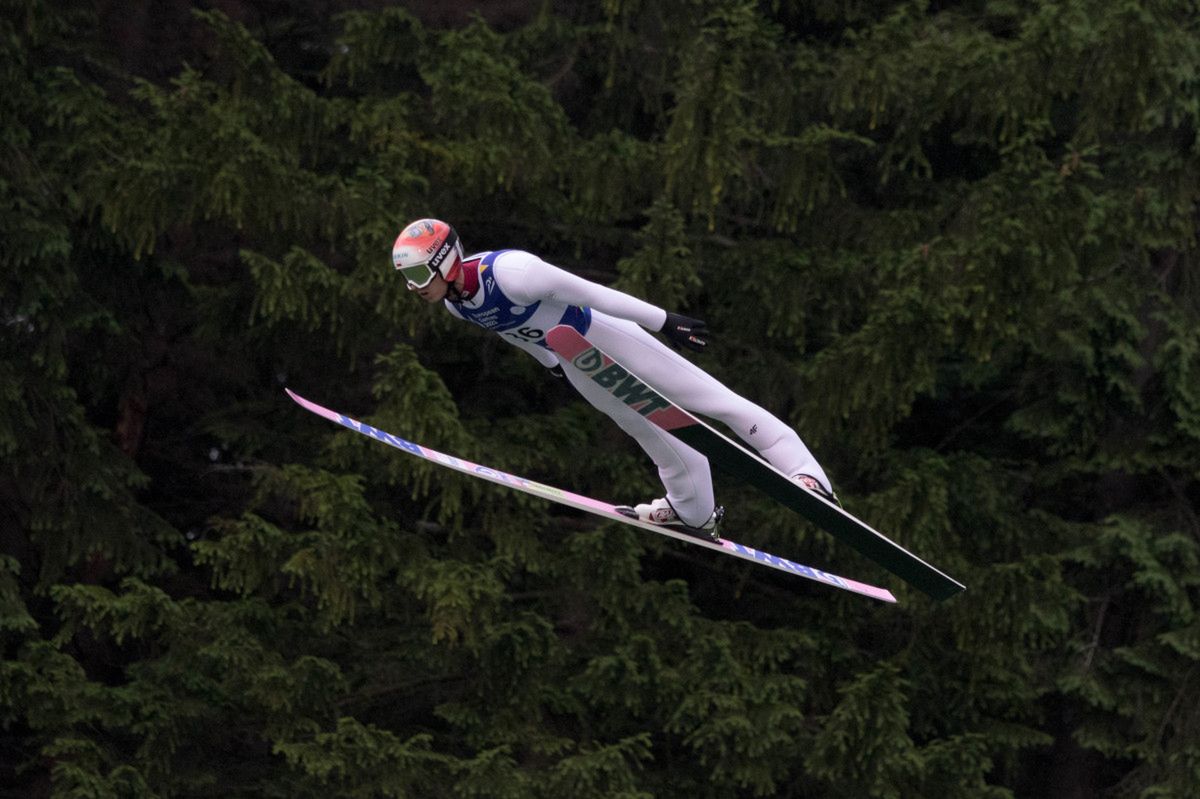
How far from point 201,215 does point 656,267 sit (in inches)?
101

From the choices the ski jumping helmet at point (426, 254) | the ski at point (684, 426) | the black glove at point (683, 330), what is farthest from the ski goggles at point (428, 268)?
the black glove at point (683, 330)

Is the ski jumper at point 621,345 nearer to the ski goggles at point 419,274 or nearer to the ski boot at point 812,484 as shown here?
the ski boot at point 812,484

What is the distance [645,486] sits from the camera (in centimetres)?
1059

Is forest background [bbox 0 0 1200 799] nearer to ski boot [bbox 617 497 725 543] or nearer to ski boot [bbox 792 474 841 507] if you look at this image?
ski boot [bbox 617 497 725 543]

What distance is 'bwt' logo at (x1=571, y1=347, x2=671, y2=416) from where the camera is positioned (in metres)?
6.90

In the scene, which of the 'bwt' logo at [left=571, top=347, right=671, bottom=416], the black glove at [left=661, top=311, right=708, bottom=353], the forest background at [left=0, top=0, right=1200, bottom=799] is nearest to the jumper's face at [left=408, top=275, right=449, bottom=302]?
Result: the 'bwt' logo at [left=571, top=347, right=671, bottom=416]

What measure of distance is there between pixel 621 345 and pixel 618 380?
6.3 inches

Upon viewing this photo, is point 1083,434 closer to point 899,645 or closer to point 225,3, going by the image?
point 899,645

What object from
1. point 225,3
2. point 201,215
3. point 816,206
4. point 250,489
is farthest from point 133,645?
point 816,206

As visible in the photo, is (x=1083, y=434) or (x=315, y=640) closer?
(x=315, y=640)

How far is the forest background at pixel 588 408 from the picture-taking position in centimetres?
1001

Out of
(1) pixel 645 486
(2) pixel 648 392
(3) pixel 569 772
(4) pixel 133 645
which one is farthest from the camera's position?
(4) pixel 133 645

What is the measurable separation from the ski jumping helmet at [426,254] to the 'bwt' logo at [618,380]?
2.05 ft

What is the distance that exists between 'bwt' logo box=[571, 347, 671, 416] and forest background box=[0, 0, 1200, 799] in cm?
293
